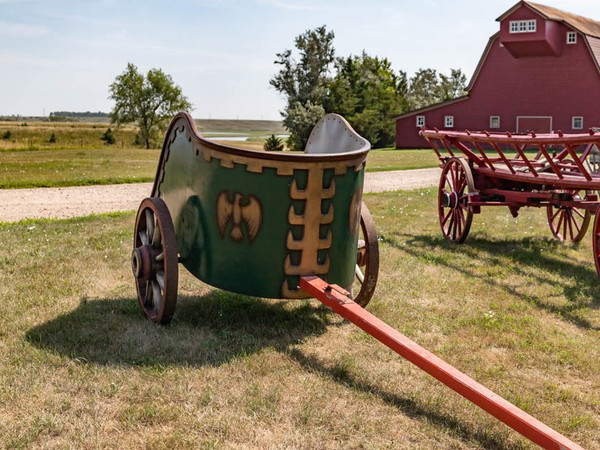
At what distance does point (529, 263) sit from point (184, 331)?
424cm

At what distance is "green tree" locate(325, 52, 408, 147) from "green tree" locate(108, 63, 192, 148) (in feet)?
72.8

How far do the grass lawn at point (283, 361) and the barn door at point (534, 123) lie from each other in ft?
102

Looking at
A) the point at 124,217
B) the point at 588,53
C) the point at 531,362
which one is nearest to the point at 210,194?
the point at 531,362

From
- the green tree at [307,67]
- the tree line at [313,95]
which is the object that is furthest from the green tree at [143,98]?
the green tree at [307,67]

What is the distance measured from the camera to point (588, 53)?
34.1 meters

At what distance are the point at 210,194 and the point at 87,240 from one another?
4077 millimetres

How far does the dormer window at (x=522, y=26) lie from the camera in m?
34.1

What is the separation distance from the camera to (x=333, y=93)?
4569 centimetres

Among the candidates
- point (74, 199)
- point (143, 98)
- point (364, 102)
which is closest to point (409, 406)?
point (74, 199)

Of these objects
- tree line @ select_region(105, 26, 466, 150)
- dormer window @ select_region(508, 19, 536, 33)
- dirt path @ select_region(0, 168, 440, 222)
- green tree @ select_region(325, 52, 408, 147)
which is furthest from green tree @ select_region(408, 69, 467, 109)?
dirt path @ select_region(0, 168, 440, 222)

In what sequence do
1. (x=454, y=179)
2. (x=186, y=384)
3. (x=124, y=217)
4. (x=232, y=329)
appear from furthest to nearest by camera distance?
(x=124, y=217)
(x=454, y=179)
(x=232, y=329)
(x=186, y=384)

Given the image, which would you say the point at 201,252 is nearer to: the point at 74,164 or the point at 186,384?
the point at 186,384

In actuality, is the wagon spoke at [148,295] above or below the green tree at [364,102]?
below

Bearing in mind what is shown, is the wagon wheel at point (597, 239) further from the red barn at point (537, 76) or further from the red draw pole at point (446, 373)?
the red barn at point (537, 76)
